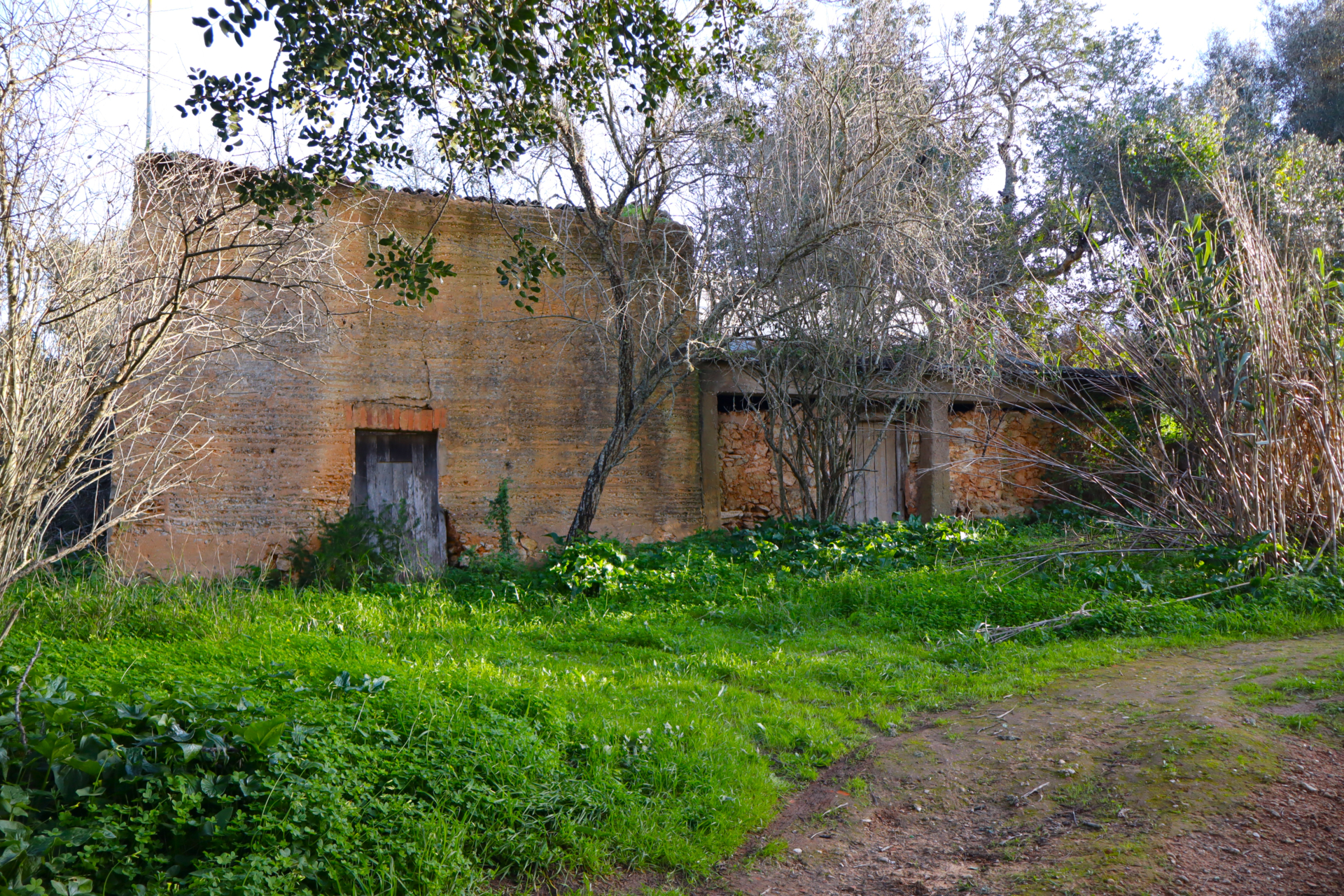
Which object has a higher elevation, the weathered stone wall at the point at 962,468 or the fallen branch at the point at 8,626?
the weathered stone wall at the point at 962,468

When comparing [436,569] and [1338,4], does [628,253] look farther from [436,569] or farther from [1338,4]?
[1338,4]

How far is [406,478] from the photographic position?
9.65 metres

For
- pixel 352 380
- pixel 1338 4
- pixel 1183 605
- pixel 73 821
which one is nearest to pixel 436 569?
pixel 352 380

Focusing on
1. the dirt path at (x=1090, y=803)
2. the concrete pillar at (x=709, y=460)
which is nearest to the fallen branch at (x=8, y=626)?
the dirt path at (x=1090, y=803)

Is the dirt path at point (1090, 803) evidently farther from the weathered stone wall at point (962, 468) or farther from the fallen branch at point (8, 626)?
the weathered stone wall at point (962, 468)

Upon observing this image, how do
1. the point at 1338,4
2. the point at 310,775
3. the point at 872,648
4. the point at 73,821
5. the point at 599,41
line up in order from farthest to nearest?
1. the point at 1338,4
2. the point at 872,648
3. the point at 599,41
4. the point at 310,775
5. the point at 73,821

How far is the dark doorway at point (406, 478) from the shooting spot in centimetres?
949

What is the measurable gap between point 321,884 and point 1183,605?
6.50 meters

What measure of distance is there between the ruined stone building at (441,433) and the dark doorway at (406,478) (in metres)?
0.02

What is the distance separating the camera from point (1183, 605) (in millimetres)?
6879

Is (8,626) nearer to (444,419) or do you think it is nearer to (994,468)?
(444,419)

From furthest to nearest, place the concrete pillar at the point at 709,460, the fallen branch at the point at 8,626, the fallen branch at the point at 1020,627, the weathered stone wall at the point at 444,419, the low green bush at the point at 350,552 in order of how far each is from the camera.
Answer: the concrete pillar at the point at 709,460 < the weathered stone wall at the point at 444,419 < the low green bush at the point at 350,552 < the fallen branch at the point at 1020,627 < the fallen branch at the point at 8,626

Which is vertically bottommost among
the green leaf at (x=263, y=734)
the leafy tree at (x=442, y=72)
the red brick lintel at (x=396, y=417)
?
the green leaf at (x=263, y=734)

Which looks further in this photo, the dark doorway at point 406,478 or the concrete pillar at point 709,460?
the concrete pillar at point 709,460
